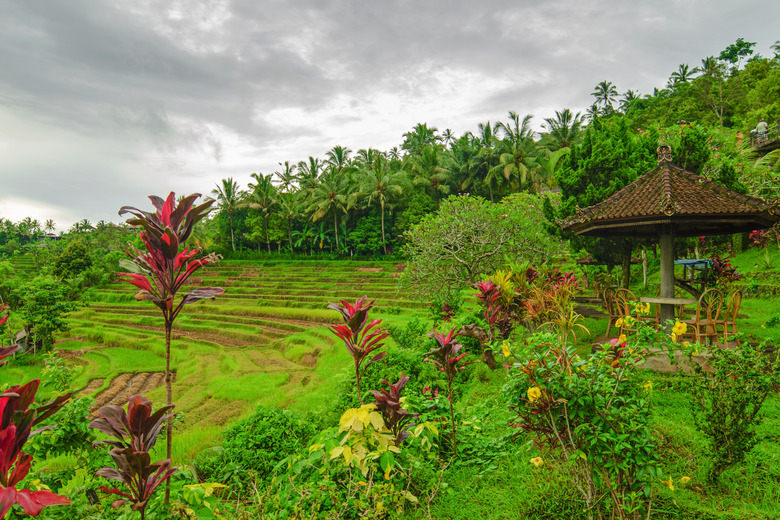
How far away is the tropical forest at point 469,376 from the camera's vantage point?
2.14 m

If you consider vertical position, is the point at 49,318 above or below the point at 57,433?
below

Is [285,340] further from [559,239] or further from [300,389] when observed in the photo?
[559,239]

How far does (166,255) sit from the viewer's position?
2.12m

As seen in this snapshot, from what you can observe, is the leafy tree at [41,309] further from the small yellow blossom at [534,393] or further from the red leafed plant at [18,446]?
the small yellow blossom at [534,393]

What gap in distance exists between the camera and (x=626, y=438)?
2.09 meters

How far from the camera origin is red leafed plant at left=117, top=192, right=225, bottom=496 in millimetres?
2078

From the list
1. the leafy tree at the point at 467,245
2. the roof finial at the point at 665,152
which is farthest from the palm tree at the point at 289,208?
the roof finial at the point at 665,152

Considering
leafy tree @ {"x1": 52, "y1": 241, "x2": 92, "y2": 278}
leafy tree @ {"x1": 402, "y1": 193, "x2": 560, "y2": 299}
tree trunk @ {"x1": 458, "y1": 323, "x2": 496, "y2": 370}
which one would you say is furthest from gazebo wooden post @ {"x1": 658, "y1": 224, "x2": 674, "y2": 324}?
leafy tree @ {"x1": 52, "y1": 241, "x2": 92, "y2": 278}

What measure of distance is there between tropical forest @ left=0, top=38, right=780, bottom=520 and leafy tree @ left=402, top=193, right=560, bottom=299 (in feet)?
0.18

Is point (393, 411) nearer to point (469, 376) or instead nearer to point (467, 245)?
point (469, 376)

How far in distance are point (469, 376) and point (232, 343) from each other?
556 inches

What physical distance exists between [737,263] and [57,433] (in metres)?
19.3

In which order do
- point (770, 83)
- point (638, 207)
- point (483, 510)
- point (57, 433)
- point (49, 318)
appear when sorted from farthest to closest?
point (770, 83) < point (49, 318) < point (638, 207) < point (483, 510) < point (57, 433)

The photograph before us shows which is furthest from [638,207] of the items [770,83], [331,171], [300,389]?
[331,171]
